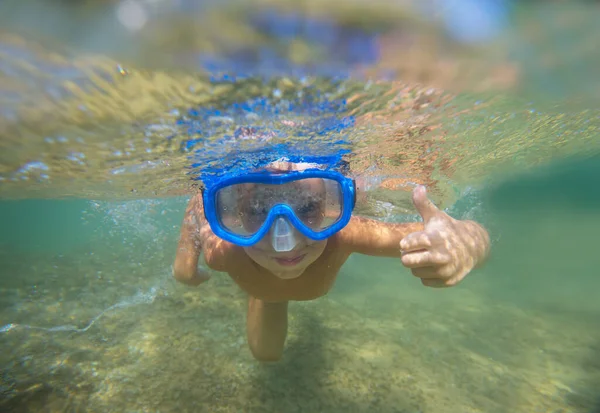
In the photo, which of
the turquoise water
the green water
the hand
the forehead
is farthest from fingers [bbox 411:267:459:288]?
the green water

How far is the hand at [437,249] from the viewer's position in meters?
3.24

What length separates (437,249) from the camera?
3.25m

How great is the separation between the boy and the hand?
10mm

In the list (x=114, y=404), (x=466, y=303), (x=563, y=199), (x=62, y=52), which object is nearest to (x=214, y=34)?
(x=62, y=52)

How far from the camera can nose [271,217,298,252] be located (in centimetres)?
381

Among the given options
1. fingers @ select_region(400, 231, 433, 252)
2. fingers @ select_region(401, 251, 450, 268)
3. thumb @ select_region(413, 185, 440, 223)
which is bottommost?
fingers @ select_region(401, 251, 450, 268)

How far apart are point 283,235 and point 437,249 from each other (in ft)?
5.71

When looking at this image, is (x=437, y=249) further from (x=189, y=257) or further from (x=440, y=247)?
(x=189, y=257)

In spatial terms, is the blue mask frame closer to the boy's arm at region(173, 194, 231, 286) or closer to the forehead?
the forehead

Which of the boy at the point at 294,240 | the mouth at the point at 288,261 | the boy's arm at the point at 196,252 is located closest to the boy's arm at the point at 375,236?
the boy at the point at 294,240

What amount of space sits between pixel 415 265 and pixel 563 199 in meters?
34.9

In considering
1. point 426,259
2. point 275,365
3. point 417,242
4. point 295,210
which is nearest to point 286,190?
point 295,210

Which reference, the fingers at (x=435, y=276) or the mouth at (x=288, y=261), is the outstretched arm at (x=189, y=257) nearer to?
the mouth at (x=288, y=261)

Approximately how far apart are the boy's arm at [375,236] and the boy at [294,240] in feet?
0.05
